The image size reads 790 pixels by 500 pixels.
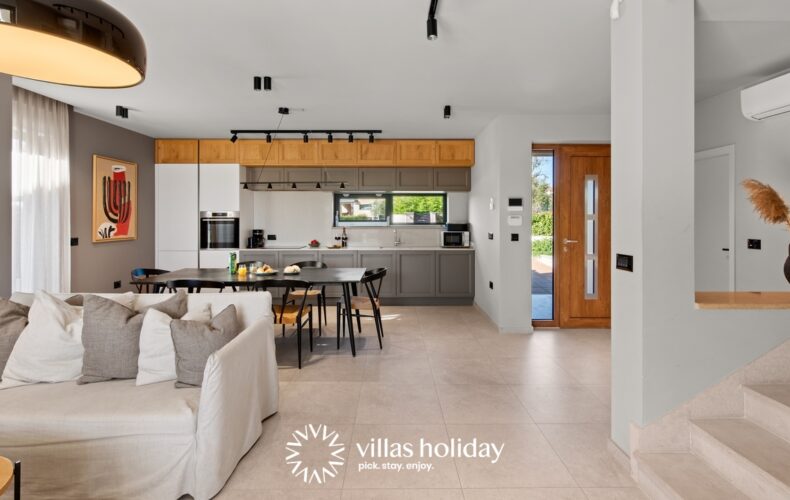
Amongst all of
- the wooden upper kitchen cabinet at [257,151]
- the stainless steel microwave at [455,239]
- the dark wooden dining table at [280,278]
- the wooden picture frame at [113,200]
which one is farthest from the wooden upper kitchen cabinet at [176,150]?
the stainless steel microwave at [455,239]

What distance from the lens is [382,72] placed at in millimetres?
3885

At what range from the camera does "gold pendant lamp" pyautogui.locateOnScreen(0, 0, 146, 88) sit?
38.3 inches

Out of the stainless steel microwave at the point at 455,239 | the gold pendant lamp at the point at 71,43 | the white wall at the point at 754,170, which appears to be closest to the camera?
the gold pendant lamp at the point at 71,43

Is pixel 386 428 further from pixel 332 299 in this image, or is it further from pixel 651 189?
pixel 332 299

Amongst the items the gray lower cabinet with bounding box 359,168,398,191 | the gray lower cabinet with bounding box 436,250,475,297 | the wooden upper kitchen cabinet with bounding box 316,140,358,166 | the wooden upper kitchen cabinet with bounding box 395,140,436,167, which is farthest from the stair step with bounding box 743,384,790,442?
the wooden upper kitchen cabinet with bounding box 316,140,358,166

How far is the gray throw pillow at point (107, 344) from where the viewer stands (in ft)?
7.83

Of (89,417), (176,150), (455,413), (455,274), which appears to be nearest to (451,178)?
(455,274)

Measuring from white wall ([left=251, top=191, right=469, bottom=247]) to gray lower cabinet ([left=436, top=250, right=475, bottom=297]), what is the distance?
769 mm

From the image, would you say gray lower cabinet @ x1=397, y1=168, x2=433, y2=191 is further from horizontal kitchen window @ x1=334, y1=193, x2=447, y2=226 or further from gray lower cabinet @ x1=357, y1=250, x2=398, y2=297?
gray lower cabinet @ x1=357, y1=250, x2=398, y2=297

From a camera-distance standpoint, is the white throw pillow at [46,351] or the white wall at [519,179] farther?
the white wall at [519,179]

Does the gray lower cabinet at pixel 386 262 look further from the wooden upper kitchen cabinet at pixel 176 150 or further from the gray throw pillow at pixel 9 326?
the gray throw pillow at pixel 9 326

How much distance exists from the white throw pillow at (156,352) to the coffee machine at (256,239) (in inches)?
192

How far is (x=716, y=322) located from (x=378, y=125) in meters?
4.57

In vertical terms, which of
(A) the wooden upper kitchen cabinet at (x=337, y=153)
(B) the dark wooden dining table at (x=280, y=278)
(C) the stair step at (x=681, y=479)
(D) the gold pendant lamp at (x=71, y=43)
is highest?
(A) the wooden upper kitchen cabinet at (x=337, y=153)
